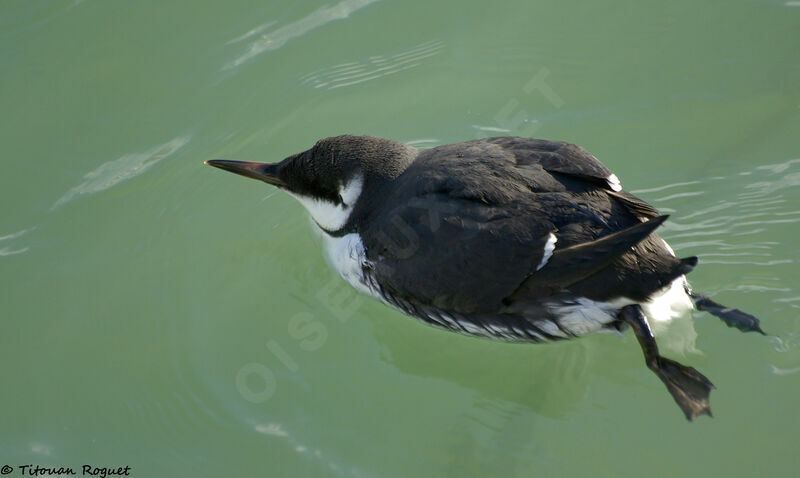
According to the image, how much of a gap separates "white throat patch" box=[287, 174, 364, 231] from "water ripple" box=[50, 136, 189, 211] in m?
1.51

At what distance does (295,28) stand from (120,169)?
70.4 inches

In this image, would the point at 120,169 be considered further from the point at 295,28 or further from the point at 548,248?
the point at 548,248

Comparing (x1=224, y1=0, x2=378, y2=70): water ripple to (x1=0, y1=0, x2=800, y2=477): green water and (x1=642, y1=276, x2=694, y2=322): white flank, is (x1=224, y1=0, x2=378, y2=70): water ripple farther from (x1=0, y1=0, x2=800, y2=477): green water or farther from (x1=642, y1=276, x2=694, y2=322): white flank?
(x1=642, y1=276, x2=694, y2=322): white flank

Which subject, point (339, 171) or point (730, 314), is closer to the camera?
point (730, 314)

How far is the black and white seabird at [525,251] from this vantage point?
3.63 metres

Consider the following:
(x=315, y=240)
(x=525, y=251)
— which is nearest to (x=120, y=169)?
(x=315, y=240)

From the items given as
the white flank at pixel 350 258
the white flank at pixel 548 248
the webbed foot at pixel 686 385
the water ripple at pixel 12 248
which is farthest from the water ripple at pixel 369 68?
the webbed foot at pixel 686 385

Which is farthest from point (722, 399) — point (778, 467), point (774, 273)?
point (774, 273)

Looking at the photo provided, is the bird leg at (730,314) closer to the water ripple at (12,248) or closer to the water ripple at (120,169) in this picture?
the water ripple at (120,169)

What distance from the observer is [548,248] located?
3600 mm

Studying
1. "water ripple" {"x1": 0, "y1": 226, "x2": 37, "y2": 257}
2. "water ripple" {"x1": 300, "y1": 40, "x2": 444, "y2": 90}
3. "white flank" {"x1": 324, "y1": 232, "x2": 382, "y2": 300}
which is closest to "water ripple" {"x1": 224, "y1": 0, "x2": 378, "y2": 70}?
"water ripple" {"x1": 300, "y1": 40, "x2": 444, "y2": 90}

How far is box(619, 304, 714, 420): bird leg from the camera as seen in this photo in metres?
3.66

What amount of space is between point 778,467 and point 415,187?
2.17 m

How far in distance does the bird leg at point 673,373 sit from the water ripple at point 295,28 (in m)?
3.60
